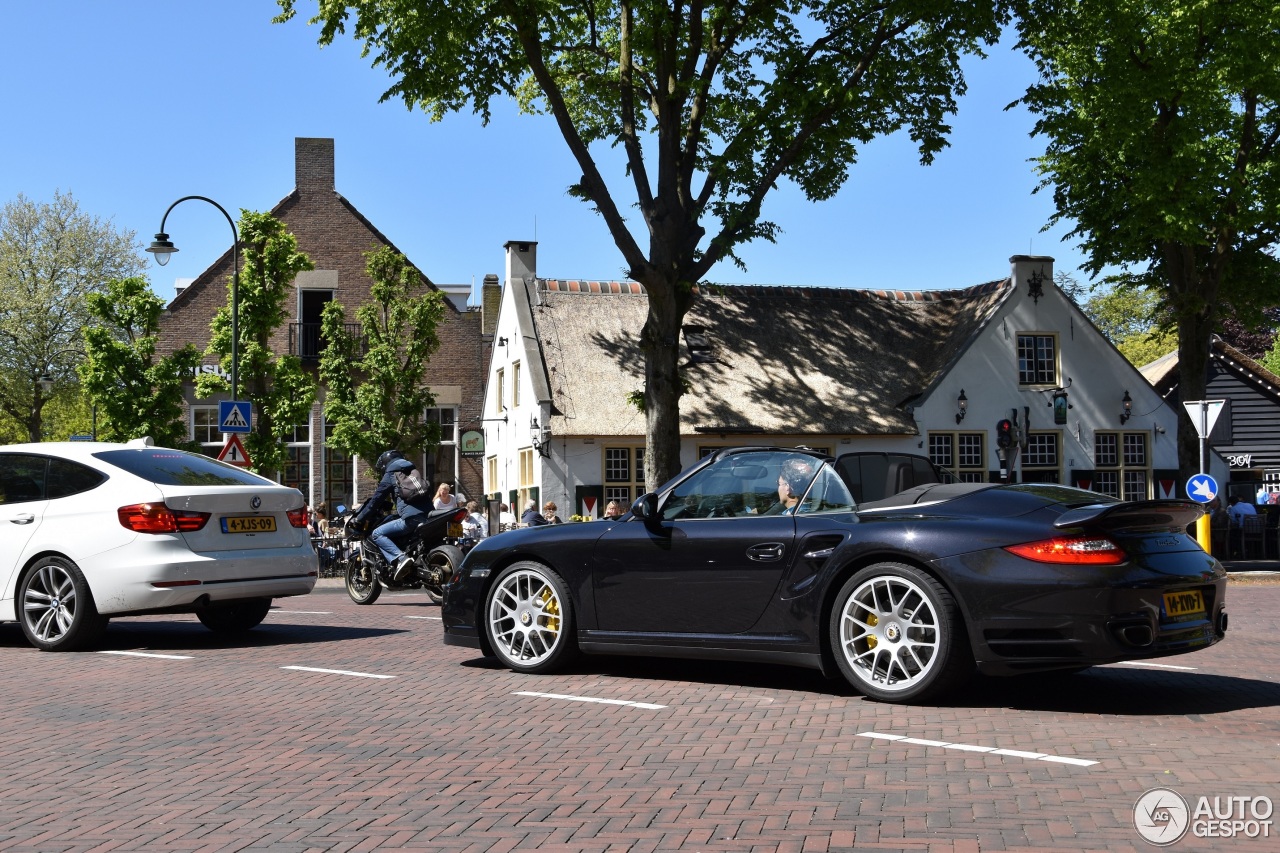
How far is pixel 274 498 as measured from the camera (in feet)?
37.0

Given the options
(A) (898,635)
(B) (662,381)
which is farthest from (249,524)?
(B) (662,381)

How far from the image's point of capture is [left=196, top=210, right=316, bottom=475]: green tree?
95.2 ft

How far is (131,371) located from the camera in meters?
29.7

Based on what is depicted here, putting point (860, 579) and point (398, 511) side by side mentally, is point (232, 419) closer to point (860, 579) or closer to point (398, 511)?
point (398, 511)

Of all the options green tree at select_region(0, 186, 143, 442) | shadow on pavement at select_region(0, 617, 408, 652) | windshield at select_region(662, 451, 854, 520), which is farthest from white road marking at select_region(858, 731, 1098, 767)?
green tree at select_region(0, 186, 143, 442)

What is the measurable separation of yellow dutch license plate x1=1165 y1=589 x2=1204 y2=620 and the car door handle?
2118 millimetres

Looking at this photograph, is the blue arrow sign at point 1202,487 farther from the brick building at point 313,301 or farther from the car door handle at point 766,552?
the brick building at point 313,301

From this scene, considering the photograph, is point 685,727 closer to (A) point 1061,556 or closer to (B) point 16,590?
(A) point 1061,556

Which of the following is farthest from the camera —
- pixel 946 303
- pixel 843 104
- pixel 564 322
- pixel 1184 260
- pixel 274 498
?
pixel 946 303

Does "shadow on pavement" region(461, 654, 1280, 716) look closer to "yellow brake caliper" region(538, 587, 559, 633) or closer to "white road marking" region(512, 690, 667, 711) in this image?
"yellow brake caliper" region(538, 587, 559, 633)

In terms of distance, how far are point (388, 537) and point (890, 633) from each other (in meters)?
9.69

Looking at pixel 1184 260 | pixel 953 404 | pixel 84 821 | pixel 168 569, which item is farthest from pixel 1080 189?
pixel 84 821

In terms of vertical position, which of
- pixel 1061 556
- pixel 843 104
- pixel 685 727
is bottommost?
pixel 685 727

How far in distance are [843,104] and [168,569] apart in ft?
43.9
